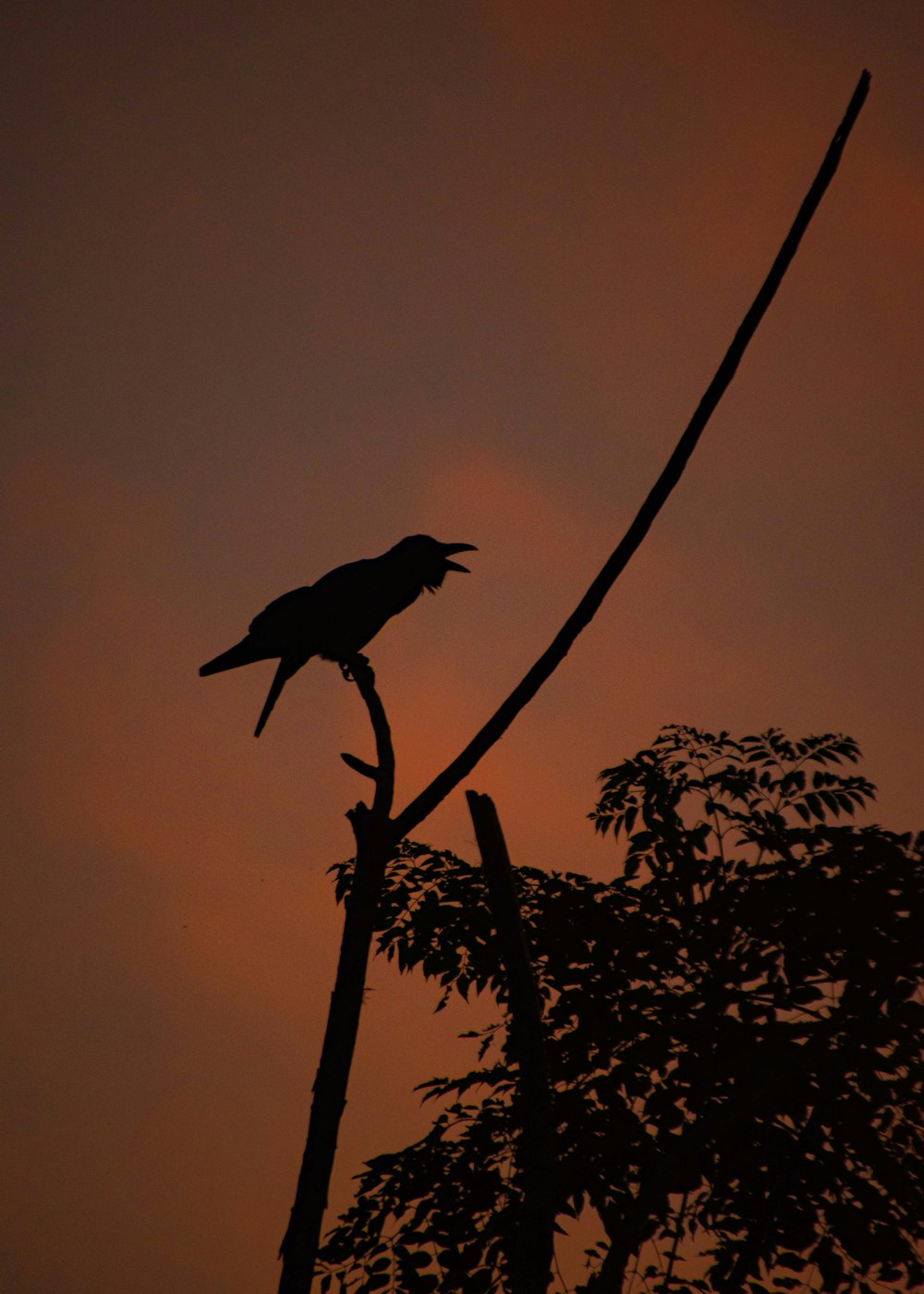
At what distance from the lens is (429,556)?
7816 mm

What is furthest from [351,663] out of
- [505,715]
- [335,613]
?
[505,715]

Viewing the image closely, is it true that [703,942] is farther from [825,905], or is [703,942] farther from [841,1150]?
[841,1150]

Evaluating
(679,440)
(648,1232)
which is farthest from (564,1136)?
(679,440)

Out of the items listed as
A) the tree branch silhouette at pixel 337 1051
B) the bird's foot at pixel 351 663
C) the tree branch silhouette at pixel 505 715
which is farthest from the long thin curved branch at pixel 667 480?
the bird's foot at pixel 351 663

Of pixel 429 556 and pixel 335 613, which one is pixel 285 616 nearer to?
pixel 335 613

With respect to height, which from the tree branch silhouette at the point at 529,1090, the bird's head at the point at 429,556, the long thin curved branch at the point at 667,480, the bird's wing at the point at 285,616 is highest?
the bird's head at the point at 429,556

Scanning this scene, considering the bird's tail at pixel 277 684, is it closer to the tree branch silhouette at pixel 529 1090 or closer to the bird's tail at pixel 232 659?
the bird's tail at pixel 232 659

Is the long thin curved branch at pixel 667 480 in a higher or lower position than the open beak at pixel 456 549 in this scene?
lower

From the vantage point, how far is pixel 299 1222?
3.45 meters

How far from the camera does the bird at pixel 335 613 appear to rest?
22.9ft

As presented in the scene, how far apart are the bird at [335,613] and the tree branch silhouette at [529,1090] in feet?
12.4

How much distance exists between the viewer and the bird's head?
777cm

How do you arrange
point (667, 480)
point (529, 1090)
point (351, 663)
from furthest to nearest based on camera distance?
point (351, 663), point (667, 480), point (529, 1090)

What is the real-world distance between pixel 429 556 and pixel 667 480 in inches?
171
